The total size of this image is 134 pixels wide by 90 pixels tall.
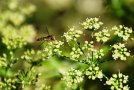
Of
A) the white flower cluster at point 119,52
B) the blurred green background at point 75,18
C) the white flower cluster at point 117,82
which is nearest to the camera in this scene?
the white flower cluster at point 117,82

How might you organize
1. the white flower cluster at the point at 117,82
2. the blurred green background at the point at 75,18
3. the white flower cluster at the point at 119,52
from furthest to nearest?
the blurred green background at the point at 75,18 → the white flower cluster at the point at 119,52 → the white flower cluster at the point at 117,82

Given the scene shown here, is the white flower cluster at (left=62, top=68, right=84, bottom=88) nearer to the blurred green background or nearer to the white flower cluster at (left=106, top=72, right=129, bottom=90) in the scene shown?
the white flower cluster at (left=106, top=72, right=129, bottom=90)

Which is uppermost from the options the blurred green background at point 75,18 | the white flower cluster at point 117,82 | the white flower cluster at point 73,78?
the blurred green background at point 75,18

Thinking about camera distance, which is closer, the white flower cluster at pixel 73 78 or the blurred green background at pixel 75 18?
the white flower cluster at pixel 73 78

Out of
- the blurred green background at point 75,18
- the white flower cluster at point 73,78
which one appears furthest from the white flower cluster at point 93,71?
the blurred green background at point 75,18

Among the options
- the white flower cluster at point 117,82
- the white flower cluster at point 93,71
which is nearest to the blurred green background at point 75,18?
the white flower cluster at point 93,71

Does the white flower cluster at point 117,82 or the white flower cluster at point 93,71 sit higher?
the white flower cluster at point 93,71

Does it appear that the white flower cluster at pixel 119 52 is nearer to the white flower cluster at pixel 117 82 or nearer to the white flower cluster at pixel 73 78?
the white flower cluster at pixel 117 82

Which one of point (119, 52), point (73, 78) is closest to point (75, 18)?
point (119, 52)

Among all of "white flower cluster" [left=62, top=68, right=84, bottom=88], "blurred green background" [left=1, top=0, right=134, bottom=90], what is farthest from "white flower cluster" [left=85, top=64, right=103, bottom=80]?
"blurred green background" [left=1, top=0, right=134, bottom=90]
